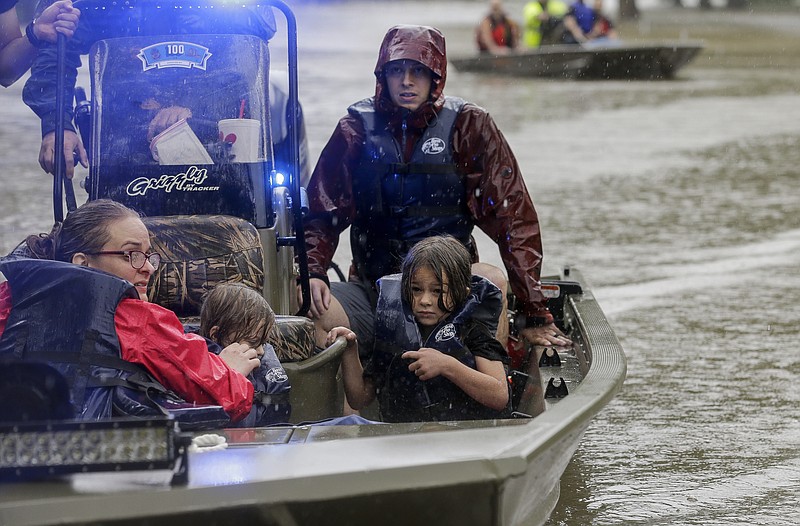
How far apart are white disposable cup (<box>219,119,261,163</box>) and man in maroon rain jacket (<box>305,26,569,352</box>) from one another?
1.85ft

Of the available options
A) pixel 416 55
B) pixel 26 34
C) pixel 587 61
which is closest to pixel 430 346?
pixel 416 55

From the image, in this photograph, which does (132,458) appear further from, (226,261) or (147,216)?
(147,216)

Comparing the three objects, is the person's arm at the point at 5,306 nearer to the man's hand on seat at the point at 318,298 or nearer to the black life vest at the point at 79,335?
the black life vest at the point at 79,335

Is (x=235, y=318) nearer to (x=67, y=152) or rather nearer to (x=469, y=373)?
(x=469, y=373)

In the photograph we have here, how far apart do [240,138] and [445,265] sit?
110cm

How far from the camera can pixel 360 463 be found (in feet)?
9.98

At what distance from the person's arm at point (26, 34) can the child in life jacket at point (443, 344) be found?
62.7 inches

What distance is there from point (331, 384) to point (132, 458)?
1.58 meters

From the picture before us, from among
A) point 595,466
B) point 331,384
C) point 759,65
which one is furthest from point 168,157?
point 759,65

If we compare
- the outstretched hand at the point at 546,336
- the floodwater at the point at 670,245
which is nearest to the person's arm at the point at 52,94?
the outstretched hand at the point at 546,336

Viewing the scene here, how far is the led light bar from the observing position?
9.36 feet

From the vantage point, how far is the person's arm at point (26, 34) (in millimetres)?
4934

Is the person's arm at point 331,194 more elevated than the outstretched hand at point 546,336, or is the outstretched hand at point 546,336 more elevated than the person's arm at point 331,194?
the person's arm at point 331,194

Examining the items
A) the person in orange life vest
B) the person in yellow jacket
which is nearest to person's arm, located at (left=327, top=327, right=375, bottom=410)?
the person in orange life vest
